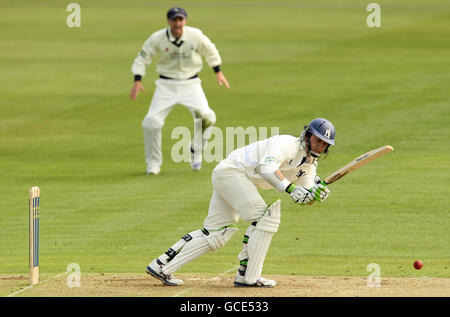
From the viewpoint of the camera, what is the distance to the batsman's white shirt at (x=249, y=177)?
9945mm

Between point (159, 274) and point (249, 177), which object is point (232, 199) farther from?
point (159, 274)

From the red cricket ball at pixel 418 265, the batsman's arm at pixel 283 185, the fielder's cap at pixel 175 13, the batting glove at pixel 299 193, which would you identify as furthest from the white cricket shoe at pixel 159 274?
the fielder's cap at pixel 175 13

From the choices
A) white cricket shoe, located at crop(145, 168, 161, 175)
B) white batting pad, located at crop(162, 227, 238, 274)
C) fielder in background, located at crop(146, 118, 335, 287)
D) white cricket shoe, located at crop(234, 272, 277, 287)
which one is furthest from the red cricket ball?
white cricket shoe, located at crop(145, 168, 161, 175)

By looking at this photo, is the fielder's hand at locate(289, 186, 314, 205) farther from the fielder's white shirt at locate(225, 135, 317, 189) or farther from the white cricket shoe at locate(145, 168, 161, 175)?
the white cricket shoe at locate(145, 168, 161, 175)

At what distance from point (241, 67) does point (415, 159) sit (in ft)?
36.3

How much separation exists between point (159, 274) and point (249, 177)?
1303mm

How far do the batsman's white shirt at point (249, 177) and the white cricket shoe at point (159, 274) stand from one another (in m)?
0.62

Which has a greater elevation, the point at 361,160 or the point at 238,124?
the point at 361,160

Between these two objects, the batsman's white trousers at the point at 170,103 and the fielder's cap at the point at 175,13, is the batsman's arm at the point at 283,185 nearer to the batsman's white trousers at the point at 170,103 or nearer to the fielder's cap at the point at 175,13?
the fielder's cap at the point at 175,13

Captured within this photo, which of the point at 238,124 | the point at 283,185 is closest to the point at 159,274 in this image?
the point at 283,185

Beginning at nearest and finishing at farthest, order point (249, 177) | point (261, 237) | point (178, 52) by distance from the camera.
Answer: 1. point (261, 237)
2. point (249, 177)
3. point (178, 52)

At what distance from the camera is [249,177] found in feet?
33.7

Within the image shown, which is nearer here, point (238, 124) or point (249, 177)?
point (249, 177)
